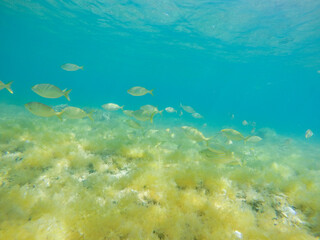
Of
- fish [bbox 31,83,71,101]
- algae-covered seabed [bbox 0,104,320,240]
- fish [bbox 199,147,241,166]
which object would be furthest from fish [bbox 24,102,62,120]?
fish [bbox 199,147,241,166]

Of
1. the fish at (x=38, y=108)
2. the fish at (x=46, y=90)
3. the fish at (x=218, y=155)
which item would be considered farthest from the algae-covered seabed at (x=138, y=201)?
the fish at (x=46, y=90)

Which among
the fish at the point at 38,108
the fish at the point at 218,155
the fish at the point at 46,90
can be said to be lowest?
the fish at the point at 38,108

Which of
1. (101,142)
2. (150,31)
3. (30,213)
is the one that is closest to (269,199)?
(30,213)

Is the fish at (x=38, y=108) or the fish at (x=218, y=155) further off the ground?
the fish at (x=218, y=155)

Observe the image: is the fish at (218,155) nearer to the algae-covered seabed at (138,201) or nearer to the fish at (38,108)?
the algae-covered seabed at (138,201)

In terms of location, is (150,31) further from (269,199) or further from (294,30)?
(269,199)

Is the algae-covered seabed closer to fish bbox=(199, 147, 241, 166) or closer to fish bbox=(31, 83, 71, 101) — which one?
fish bbox=(199, 147, 241, 166)

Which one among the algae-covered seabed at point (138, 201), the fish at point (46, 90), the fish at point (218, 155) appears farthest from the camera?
the fish at point (46, 90)

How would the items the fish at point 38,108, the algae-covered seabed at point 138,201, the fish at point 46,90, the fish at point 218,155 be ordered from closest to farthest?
1. the algae-covered seabed at point 138,201
2. the fish at point 218,155
3. the fish at point 38,108
4. the fish at point 46,90

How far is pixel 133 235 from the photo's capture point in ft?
6.40

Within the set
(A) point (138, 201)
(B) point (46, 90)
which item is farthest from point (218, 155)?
(B) point (46, 90)

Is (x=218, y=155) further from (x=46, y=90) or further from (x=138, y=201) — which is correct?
(x=46, y=90)

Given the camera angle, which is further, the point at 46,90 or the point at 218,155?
the point at 46,90

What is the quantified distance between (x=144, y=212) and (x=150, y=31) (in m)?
29.9
